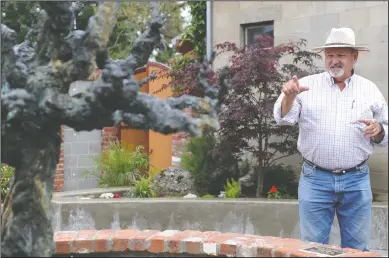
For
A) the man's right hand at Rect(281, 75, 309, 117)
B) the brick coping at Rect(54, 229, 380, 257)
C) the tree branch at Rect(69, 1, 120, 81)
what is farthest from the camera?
the man's right hand at Rect(281, 75, 309, 117)

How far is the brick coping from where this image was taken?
9.99 feet

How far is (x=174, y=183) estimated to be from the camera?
704 centimetres

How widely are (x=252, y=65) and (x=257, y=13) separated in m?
1.77

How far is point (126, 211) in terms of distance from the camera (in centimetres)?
595

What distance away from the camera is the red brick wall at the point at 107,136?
9.25 metres

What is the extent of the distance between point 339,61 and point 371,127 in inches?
19.0

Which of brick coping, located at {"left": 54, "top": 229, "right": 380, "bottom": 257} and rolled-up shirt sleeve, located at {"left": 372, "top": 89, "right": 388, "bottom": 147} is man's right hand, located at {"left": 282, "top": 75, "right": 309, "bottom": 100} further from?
brick coping, located at {"left": 54, "top": 229, "right": 380, "bottom": 257}

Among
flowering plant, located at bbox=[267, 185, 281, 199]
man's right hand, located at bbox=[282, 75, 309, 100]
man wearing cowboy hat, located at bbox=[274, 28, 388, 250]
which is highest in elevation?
man's right hand, located at bbox=[282, 75, 309, 100]

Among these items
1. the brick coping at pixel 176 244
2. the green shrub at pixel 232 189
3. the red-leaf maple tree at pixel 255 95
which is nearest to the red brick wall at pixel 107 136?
the red-leaf maple tree at pixel 255 95

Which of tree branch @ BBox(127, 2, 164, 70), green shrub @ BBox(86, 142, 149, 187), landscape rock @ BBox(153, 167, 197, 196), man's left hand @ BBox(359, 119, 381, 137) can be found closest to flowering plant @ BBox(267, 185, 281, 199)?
landscape rock @ BBox(153, 167, 197, 196)

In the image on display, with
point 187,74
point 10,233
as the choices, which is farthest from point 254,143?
point 10,233

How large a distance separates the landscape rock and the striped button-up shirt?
3.57 m

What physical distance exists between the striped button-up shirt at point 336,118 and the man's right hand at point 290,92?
0.14 ft

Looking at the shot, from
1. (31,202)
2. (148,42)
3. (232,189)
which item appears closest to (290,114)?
(148,42)
